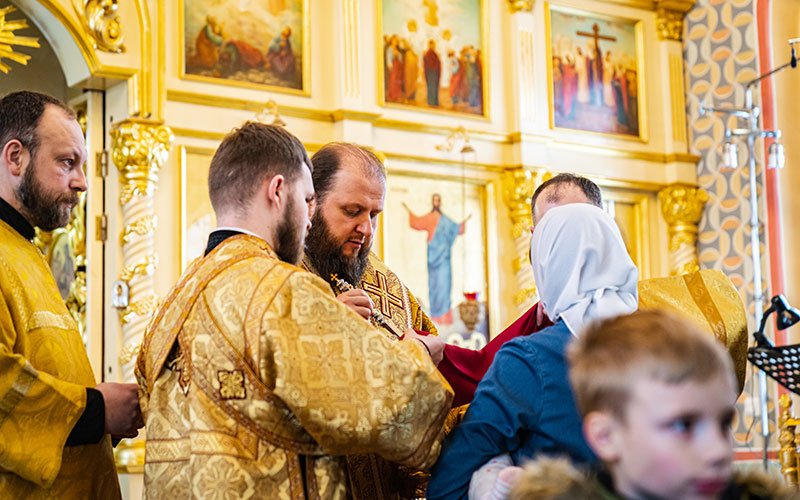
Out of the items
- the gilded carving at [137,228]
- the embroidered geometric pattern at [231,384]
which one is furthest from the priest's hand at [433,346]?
the gilded carving at [137,228]

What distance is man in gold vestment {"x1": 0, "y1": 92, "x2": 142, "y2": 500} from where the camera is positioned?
2.77 meters

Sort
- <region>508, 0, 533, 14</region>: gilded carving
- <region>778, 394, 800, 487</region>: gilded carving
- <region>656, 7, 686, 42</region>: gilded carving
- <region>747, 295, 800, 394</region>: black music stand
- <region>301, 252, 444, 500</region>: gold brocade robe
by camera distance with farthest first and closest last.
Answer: <region>656, 7, 686, 42</region>: gilded carving, <region>508, 0, 533, 14</region>: gilded carving, <region>778, 394, 800, 487</region>: gilded carving, <region>747, 295, 800, 394</region>: black music stand, <region>301, 252, 444, 500</region>: gold brocade robe

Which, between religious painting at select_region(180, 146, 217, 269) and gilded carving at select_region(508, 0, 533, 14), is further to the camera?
gilded carving at select_region(508, 0, 533, 14)

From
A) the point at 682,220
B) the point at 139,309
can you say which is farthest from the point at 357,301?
the point at 682,220

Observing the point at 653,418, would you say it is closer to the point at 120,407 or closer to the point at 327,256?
the point at 120,407

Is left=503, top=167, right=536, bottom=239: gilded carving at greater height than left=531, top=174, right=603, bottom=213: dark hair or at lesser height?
greater

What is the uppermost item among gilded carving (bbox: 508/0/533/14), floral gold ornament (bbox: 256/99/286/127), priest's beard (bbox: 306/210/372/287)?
gilded carving (bbox: 508/0/533/14)

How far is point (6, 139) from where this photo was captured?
303 centimetres

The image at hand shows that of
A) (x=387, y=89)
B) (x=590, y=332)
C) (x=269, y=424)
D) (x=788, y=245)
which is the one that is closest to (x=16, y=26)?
(x=387, y=89)

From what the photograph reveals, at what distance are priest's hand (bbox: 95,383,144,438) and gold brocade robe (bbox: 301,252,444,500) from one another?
630mm

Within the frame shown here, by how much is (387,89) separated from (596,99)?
2467 mm

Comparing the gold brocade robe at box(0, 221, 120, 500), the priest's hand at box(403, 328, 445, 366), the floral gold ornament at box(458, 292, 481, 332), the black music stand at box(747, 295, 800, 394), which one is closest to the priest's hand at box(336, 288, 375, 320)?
the priest's hand at box(403, 328, 445, 366)

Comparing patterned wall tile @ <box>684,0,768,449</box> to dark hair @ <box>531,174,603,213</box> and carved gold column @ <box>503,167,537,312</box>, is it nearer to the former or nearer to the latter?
carved gold column @ <box>503,167,537,312</box>

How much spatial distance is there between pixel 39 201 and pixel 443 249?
612cm
